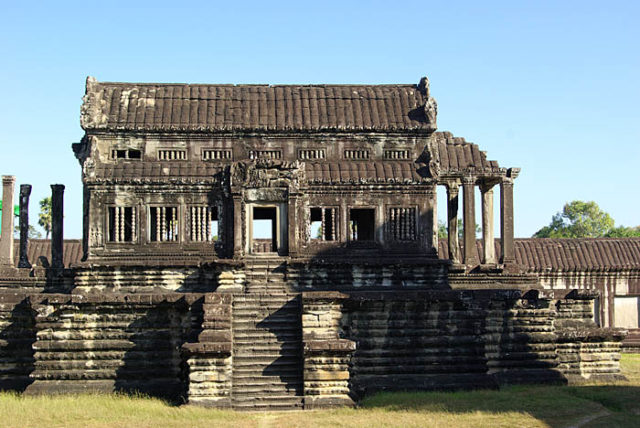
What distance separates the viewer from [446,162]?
2652 centimetres

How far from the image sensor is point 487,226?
89.4 ft

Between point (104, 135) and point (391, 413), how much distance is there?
12392 mm

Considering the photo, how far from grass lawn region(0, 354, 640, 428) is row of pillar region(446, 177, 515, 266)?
753 centimetres

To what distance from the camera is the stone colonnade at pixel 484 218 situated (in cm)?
2609

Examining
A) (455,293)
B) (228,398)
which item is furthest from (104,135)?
(455,293)

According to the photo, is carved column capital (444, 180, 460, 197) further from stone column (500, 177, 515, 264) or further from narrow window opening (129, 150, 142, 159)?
narrow window opening (129, 150, 142, 159)

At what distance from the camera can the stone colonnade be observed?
26.1 metres

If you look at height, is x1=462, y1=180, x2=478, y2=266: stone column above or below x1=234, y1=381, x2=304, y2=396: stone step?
above

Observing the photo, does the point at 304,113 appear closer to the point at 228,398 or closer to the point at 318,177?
the point at 318,177

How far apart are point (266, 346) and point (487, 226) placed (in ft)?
34.3

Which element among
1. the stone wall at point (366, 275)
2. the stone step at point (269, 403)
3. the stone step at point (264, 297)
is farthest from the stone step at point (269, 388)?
the stone wall at point (366, 275)

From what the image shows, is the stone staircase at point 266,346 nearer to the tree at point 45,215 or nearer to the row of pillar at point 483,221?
the row of pillar at point 483,221

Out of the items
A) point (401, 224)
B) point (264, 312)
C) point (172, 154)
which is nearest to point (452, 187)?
point (401, 224)

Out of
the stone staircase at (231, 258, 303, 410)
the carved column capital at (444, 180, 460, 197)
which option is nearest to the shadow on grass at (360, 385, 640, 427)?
the stone staircase at (231, 258, 303, 410)
